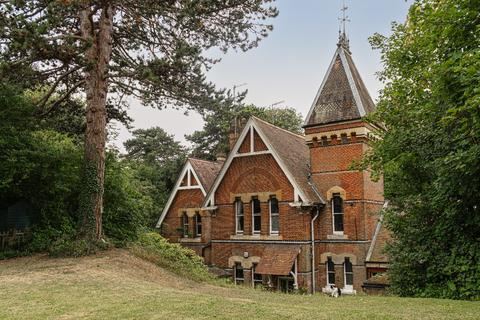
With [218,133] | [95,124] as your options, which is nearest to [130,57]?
[95,124]

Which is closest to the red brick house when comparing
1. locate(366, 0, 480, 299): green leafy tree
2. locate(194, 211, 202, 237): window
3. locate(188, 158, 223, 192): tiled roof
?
locate(194, 211, 202, 237): window

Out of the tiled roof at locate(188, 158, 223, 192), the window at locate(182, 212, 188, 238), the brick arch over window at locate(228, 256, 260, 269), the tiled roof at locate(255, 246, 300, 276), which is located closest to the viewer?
the tiled roof at locate(255, 246, 300, 276)

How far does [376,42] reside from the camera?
52.4ft

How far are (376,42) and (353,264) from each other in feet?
36.6

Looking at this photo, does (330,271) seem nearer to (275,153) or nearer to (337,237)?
(337,237)

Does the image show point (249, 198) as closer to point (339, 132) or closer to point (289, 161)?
point (289, 161)

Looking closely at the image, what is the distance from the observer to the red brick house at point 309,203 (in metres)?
21.9

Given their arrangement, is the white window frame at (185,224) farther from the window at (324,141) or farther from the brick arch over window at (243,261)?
the window at (324,141)

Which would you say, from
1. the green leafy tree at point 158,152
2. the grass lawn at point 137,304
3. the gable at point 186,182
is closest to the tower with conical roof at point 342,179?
the gable at point 186,182

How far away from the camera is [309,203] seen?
21656 mm

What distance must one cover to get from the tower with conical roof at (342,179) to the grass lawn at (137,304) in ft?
38.7

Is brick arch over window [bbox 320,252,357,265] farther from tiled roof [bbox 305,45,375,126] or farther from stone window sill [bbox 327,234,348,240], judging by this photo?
tiled roof [bbox 305,45,375,126]

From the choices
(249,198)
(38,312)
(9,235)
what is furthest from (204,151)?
→ (38,312)

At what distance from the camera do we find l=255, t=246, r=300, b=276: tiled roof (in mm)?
21344
